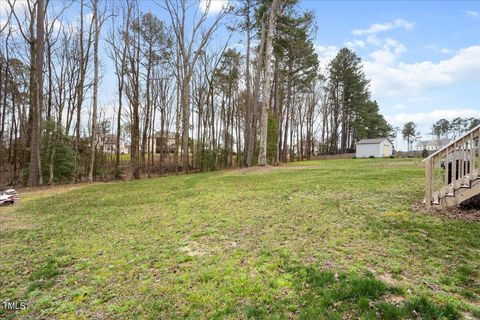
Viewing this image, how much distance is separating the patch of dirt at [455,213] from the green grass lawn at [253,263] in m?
0.26

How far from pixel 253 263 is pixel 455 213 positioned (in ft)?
13.2

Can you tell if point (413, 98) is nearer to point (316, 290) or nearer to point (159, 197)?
point (159, 197)

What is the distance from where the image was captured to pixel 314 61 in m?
25.0

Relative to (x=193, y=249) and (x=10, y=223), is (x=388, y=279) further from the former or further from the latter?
(x=10, y=223)

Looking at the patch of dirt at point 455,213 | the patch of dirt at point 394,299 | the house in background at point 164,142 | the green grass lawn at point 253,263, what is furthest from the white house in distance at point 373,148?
the patch of dirt at point 394,299

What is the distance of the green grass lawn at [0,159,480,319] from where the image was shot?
2.57 metres

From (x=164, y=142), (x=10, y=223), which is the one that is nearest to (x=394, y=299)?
(x=10, y=223)

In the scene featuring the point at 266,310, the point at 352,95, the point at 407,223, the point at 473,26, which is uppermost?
the point at 352,95

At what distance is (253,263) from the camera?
11.4 feet

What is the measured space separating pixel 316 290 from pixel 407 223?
2.74m

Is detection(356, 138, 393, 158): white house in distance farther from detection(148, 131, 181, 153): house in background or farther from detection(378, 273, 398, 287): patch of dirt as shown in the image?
detection(378, 273, 398, 287): patch of dirt

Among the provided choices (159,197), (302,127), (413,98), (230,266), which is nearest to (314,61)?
(413,98)

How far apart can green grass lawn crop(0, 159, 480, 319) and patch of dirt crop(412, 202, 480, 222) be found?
0.26 m

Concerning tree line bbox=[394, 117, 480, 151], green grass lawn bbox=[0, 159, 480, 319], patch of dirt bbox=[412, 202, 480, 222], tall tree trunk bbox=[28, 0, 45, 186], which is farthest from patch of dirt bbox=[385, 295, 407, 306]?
tree line bbox=[394, 117, 480, 151]
